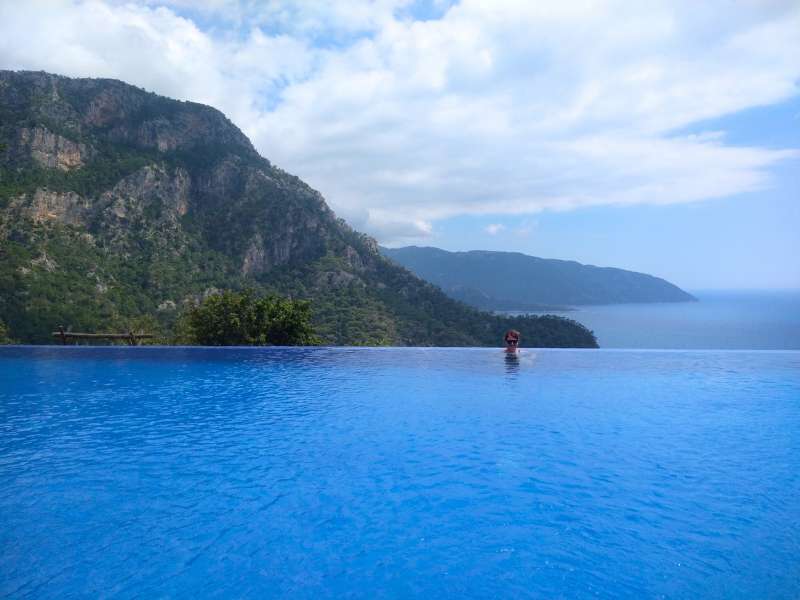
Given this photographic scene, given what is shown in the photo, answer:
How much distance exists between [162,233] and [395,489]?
2555 inches

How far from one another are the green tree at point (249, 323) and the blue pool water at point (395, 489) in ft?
13.2

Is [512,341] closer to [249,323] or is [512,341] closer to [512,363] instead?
[512,363]

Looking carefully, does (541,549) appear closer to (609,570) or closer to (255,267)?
(609,570)

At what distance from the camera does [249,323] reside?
1550cm

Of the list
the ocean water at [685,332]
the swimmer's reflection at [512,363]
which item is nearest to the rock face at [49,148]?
the swimmer's reflection at [512,363]

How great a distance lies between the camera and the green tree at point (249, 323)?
50.7ft

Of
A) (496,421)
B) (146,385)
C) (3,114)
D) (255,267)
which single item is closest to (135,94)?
(3,114)

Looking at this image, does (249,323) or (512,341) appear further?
(249,323)

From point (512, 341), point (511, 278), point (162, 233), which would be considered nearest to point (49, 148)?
point (162, 233)

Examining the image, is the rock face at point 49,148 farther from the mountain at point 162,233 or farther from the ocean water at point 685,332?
the ocean water at point 685,332

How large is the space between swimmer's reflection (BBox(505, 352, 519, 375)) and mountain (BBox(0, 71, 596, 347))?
21849 mm

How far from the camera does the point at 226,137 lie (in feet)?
288

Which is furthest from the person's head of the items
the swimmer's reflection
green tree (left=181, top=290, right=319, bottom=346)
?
green tree (left=181, top=290, right=319, bottom=346)

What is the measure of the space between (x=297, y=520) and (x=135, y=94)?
314 feet
